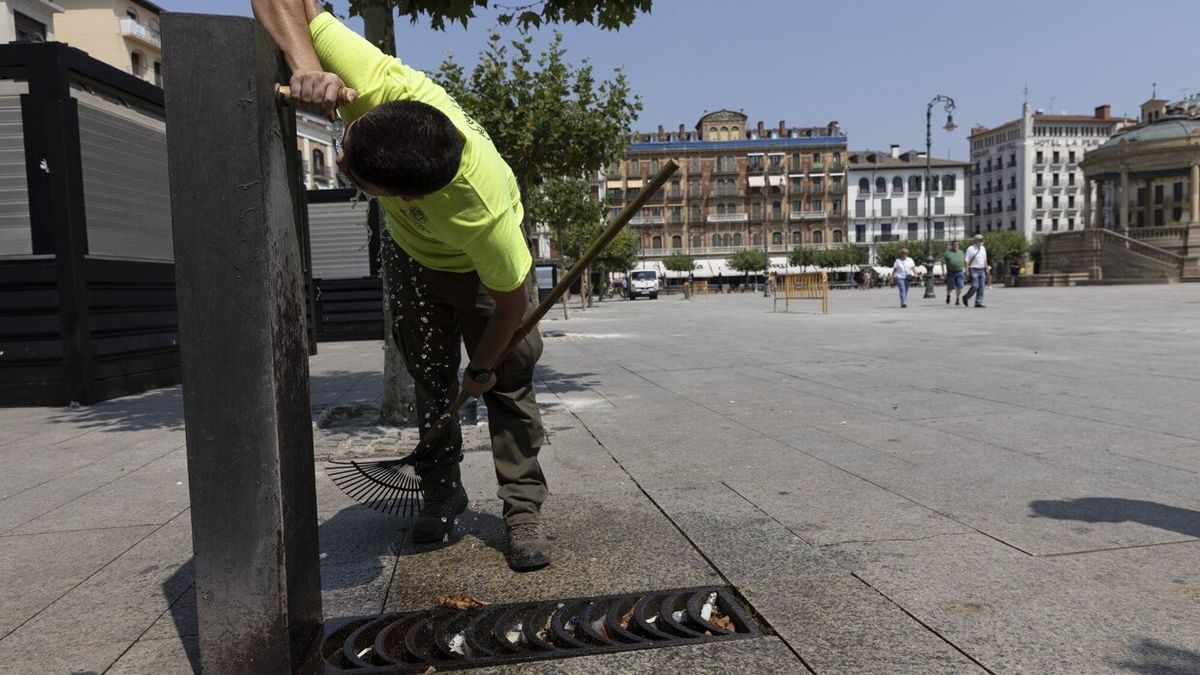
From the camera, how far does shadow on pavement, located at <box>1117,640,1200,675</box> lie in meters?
1.77

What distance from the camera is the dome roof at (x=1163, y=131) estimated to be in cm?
4809

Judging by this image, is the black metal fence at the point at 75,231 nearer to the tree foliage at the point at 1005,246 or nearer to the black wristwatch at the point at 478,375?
the black wristwatch at the point at 478,375

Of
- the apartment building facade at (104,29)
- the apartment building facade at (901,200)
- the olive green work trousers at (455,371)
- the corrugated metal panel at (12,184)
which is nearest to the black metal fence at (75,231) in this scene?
the corrugated metal panel at (12,184)

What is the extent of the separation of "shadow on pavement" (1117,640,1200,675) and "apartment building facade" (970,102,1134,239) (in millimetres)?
115688

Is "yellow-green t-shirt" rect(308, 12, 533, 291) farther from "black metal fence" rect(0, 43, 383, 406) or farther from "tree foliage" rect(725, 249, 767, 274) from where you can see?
"tree foliage" rect(725, 249, 767, 274)

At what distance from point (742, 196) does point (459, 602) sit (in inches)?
3890

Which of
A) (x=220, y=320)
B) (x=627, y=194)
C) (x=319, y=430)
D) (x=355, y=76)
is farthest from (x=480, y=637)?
(x=627, y=194)

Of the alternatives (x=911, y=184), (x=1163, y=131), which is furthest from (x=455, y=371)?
(x=911, y=184)

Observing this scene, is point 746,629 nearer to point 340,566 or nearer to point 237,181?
point 340,566

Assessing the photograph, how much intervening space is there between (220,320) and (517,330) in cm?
90

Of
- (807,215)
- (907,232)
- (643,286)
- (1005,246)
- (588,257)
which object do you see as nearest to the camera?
(588,257)

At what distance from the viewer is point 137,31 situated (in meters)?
47.9

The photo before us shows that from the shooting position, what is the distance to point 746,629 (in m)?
2.09

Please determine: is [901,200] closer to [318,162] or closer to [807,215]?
[807,215]
